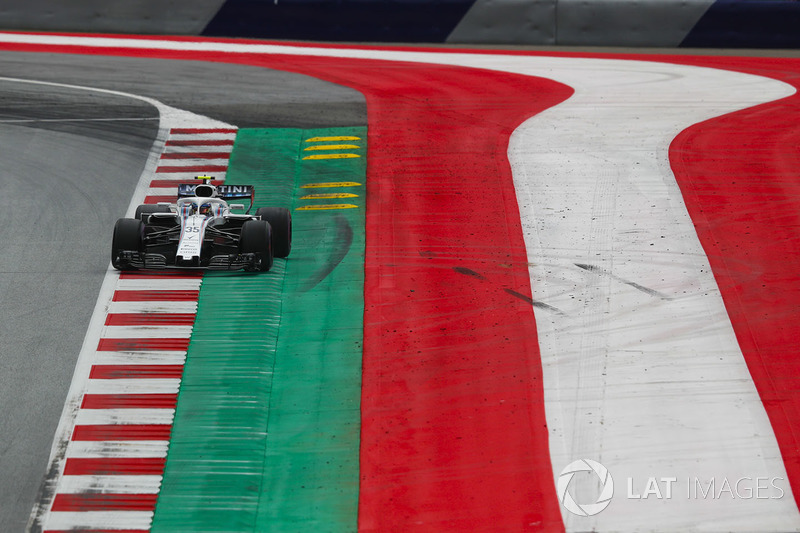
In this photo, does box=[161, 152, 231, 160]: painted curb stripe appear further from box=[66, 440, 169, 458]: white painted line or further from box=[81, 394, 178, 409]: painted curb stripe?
box=[66, 440, 169, 458]: white painted line

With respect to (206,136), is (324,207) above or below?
below

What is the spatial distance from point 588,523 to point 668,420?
246 centimetres

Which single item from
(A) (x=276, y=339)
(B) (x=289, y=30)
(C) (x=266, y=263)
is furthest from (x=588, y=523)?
(B) (x=289, y=30)

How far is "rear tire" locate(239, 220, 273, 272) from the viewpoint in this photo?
57.3ft

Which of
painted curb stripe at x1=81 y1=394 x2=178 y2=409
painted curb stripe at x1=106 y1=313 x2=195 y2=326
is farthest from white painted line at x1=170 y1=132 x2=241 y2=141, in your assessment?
painted curb stripe at x1=81 y1=394 x2=178 y2=409

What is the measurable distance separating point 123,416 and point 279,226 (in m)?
4.80

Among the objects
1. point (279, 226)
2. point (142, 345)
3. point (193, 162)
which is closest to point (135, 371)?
point (142, 345)

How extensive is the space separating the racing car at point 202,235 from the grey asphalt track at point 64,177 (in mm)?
1068

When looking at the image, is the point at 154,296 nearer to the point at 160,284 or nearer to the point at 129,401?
the point at 160,284

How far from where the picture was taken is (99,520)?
42.6 ft

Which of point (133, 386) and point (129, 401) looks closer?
point (129, 401)

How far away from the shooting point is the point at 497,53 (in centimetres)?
2889

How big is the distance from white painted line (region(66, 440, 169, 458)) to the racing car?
391 centimetres

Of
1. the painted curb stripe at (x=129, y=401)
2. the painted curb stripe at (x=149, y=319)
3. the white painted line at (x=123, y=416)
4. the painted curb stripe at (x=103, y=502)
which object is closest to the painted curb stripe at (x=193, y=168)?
the painted curb stripe at (x=149, y=319)
